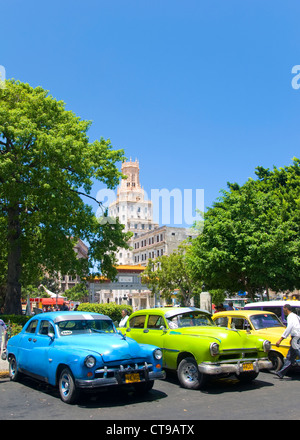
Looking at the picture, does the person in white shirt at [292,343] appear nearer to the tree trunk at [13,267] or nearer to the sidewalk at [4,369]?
the sidewalk at [4,369]

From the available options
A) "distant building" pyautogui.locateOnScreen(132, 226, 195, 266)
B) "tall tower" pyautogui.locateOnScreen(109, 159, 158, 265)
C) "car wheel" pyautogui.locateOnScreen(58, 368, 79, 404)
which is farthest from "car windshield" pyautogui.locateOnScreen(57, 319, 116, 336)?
"tall tower" pyautogui.locateOnScreen(109, 159, 158, 265)

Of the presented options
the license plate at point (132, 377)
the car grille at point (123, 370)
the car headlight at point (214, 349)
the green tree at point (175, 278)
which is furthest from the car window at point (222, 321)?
the green tree at point (175, 278)

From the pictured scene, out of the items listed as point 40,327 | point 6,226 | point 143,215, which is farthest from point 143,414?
point 143,215

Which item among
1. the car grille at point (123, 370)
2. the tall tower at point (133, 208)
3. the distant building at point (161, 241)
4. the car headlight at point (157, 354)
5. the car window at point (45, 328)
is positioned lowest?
the car grille at point (123, 370)

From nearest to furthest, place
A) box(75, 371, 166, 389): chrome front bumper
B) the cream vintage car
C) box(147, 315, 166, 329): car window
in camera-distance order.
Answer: box(75, 371, 166, 389): chrome front bumper < box(147, 315, 166, 329): car window < the cream vintage car

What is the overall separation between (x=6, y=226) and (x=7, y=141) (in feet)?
17.2

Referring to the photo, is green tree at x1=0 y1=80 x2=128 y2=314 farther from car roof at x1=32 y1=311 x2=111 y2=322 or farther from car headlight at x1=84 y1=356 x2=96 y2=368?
car headlight at x1=84 y1=356 x2=96 y2=368

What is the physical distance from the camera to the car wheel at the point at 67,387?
7477 mm

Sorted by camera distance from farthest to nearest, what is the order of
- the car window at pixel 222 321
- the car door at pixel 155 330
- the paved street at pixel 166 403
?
the car window at pixel 222 321, the car door at pixel 155 330, the paved street at pixel 166 403

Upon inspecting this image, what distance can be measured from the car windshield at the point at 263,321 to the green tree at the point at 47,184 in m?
10.9

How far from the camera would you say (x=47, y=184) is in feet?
60.8

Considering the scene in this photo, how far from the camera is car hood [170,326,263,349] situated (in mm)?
8891

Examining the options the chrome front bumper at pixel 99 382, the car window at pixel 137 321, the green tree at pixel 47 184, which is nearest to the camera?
the chrome front bumper at pixel 99 382
